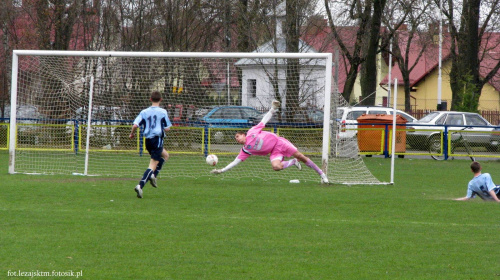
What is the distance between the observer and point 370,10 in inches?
1158

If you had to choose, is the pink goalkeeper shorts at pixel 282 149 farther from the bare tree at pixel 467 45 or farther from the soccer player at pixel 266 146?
the bare tree at pixel 467 45

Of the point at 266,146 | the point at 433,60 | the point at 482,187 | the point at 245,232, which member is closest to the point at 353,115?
the point at 266,146

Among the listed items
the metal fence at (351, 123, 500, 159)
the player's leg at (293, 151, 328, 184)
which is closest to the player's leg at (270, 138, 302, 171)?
the player's leg at (293, 151, 328, 184)

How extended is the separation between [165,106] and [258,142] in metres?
8.63

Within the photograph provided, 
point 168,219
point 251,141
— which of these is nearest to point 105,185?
point 251,141

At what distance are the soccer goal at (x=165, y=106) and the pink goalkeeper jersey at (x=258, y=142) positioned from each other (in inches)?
147

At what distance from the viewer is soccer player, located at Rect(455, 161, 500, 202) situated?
36.9ft

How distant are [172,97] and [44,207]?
11.0 meters

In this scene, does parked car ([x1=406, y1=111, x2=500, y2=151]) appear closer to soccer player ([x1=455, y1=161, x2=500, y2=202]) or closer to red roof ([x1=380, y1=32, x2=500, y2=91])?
soccer player ([x1=455, y1=161, x2=500, y2=202])

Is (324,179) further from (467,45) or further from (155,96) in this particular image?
(467,45)

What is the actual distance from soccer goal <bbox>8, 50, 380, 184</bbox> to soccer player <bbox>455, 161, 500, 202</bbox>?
5667mm

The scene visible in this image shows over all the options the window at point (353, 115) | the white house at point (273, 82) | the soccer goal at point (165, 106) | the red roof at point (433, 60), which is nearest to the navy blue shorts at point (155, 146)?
the soccer goal at point (165, 106)

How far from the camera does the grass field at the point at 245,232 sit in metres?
6.30

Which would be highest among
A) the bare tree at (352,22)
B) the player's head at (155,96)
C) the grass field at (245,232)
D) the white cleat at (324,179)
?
the bare tree at (352,22)
